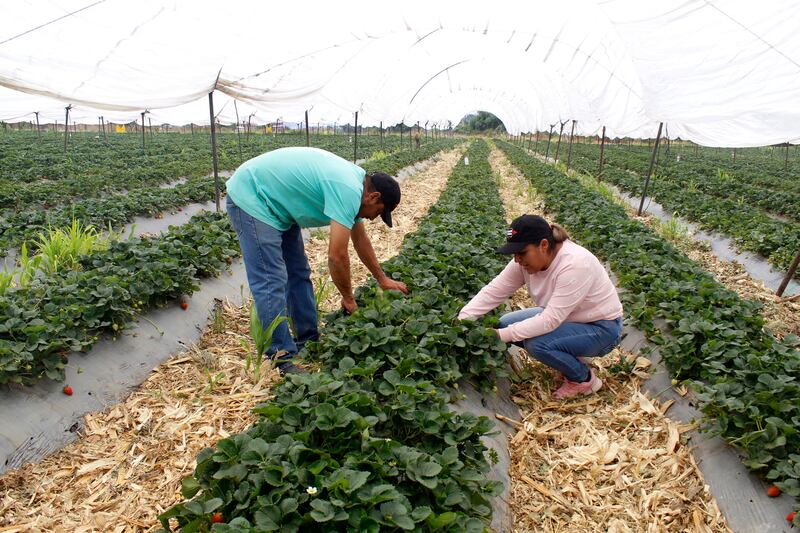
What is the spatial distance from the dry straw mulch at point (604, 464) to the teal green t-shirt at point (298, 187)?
72.7 inches

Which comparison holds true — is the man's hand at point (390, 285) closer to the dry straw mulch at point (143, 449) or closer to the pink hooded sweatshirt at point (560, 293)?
the pink hooded sweatshirt at point (560, 293)

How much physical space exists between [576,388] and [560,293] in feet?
2.57

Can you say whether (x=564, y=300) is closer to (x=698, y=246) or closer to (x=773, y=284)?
(x=773, y=284)

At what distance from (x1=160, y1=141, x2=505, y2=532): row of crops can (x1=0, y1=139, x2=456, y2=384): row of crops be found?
54.0 inches

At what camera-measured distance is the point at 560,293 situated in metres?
3.29

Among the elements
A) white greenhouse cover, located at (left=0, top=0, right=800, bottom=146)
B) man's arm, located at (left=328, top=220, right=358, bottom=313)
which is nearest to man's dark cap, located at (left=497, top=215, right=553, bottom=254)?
man's arm, located at (left=328, top=220, right=358, bottom=313)

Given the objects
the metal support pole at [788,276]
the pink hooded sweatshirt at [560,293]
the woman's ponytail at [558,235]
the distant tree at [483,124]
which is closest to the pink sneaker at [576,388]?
the pink hooded sweatshirt at [560,293]

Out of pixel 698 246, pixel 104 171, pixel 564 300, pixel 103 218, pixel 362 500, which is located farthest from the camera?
pixel 104 171

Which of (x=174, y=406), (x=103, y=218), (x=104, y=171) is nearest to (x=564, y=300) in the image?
(x=174, y=406)

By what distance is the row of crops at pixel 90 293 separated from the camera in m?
3.01

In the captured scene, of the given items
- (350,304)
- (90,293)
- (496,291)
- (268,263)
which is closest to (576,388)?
(496,291)

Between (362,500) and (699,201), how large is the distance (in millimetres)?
10232

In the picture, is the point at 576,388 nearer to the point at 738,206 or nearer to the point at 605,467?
the point at 605,467

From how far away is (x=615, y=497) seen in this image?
9.27 feet
